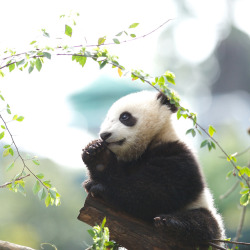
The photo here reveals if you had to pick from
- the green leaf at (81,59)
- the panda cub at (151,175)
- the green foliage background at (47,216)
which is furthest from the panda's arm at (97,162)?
the green foliage background at (47,216)

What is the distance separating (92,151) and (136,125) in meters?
0.55

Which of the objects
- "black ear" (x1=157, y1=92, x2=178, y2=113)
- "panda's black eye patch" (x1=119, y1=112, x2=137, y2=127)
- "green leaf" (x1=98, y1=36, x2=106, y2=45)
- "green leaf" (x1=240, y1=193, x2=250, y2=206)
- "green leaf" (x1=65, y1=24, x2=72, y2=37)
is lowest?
"green leaf" (x1=240, y1=193, x2=250, y2=206)

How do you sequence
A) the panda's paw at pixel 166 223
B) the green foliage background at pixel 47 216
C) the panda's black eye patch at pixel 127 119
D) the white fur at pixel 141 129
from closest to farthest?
the panda's paw at pixel 166 223
the white fur at pixel 141 129
the panda's black eye patch at pixel 127 119
the green foliage background at pixel 47 216

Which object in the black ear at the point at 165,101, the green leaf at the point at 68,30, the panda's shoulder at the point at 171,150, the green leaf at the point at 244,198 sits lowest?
the green leaf at the point at 244,198

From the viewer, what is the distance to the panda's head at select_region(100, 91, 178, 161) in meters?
3.86

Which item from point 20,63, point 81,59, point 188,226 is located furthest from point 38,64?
point 188,226

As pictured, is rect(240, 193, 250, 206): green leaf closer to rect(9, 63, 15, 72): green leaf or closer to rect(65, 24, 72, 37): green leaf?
rect(65, 24, 72, 37): green leaf

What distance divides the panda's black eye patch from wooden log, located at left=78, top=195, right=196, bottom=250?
868 mm

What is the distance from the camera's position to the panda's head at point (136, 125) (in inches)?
152

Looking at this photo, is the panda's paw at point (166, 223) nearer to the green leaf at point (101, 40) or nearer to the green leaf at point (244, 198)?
the green leaf at point (244, 198)

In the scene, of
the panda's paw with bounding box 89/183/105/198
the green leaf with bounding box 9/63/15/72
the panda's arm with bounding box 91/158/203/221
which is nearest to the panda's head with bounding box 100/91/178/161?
the panda's arm with bounding box 91/158/203/221

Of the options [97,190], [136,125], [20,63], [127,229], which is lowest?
[127,229]

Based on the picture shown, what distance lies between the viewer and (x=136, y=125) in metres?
4.06

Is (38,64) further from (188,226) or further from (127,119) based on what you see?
(188,226)
